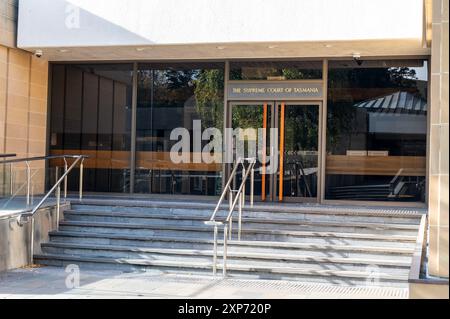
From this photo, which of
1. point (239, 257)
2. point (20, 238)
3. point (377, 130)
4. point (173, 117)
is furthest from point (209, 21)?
point (20, 238)

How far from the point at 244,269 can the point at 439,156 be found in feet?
14.7

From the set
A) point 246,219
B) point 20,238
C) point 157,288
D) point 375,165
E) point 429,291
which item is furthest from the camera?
point 375,165

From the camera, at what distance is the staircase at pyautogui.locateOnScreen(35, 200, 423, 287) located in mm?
9711

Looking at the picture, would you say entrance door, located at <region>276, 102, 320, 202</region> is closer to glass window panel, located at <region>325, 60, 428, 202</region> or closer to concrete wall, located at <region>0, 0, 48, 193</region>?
glass window panel, located at <region>325, 60, 428, 202</region>

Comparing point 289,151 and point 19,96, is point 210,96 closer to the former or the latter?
point 289,151

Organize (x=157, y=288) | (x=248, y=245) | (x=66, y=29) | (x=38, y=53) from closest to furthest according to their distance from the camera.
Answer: (x=157, y=288), (x=248, y=245), (x=66, y=29), (x=38, y=53)

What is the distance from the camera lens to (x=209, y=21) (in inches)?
480

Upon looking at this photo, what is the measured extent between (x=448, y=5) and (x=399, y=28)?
17.8 ft

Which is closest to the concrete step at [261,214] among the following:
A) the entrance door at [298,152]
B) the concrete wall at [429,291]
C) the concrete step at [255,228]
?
the concrete step at [255,228]

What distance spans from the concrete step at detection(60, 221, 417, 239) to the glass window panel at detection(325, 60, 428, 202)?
2.60m

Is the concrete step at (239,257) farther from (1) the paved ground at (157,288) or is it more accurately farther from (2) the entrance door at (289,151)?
(2) the entrance door at (289,151)

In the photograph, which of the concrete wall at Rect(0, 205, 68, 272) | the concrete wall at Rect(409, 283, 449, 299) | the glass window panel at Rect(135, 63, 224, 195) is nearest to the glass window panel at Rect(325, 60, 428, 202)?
the glass window panel at Rect(135, 63, 224, 195)

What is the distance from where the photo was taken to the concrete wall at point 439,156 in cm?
593

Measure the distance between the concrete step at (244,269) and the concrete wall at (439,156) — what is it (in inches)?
128
